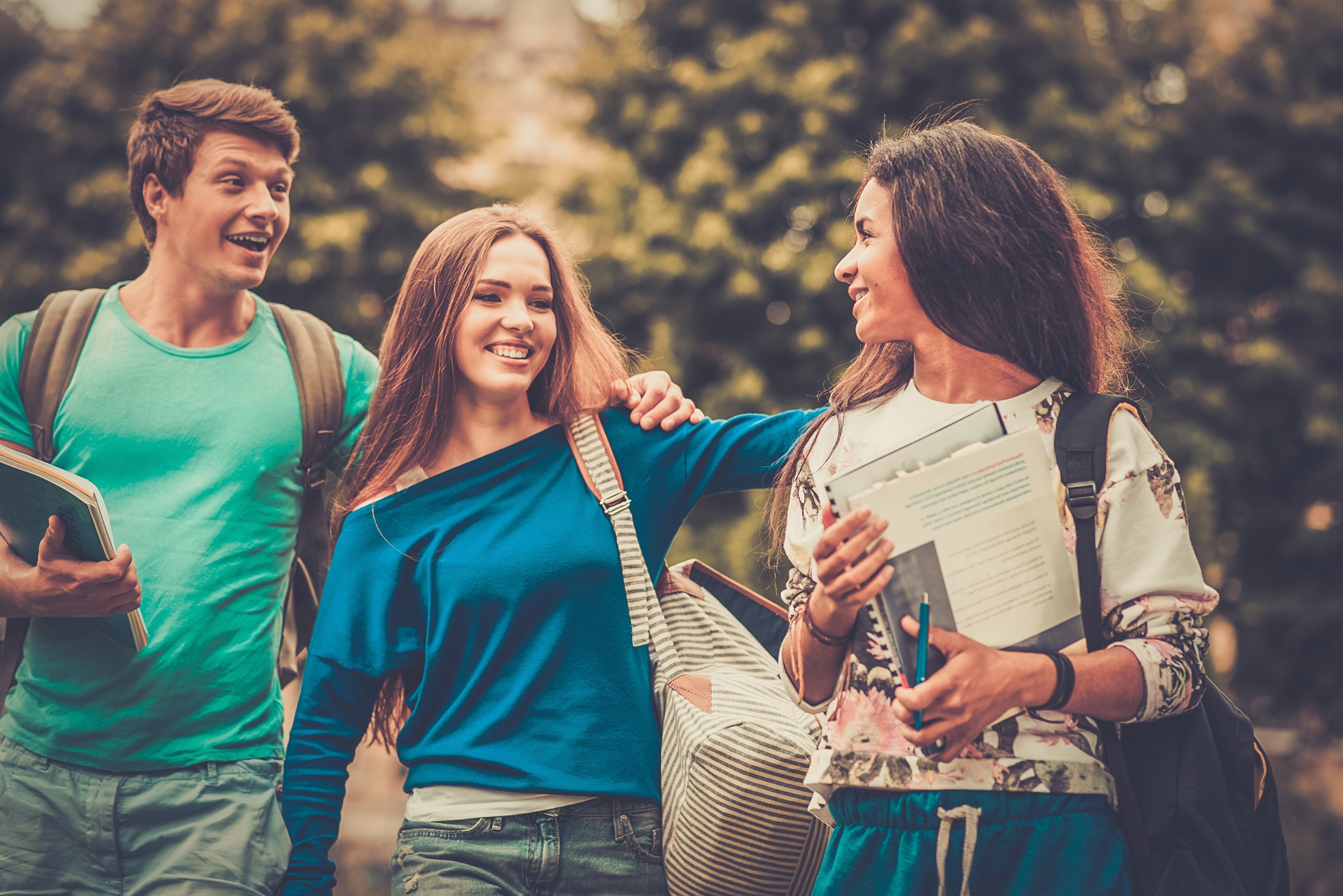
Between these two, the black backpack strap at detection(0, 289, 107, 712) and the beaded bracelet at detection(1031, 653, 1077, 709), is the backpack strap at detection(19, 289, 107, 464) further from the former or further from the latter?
the beaded bracelet at detection(1031, 653, 1077, 709)

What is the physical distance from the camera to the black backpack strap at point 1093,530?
5.54 ft

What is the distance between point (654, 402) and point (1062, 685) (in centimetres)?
128

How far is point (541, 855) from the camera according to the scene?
2.21m

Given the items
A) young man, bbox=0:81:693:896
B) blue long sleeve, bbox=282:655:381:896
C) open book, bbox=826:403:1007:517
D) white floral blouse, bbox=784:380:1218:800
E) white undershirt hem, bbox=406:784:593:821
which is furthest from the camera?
young man, bbox=0:81:693:896

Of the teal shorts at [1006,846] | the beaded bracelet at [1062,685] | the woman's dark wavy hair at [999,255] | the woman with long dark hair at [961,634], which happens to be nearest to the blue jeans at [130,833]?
the woman with long dark hair at [961,634]

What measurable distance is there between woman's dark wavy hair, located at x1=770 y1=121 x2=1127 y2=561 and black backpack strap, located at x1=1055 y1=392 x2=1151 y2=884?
163 millimetres

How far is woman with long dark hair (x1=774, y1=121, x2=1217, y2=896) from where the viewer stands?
1.62 meters

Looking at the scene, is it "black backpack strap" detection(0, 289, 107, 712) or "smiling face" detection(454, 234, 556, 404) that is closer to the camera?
"smiling face" detection(454, 234, 556, 404)

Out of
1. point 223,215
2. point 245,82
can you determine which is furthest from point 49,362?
point 245,82

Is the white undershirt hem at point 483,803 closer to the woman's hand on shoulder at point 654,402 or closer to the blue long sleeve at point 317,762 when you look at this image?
the blue long sleeve at point 317,762

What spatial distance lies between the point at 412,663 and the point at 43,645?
1.00m

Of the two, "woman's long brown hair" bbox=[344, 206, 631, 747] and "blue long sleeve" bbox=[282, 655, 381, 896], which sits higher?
"woman's long brown hair" bbox=[344, 206, 631, 747]

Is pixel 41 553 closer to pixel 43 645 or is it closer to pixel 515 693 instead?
pixel 43 645

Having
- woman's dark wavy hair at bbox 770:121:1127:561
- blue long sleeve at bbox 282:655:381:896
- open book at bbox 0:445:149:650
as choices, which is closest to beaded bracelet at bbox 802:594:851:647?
woman's dark wavy hair at bbox 770:121:1127:561
